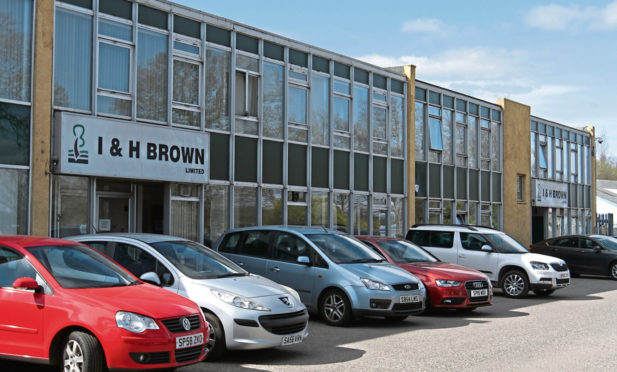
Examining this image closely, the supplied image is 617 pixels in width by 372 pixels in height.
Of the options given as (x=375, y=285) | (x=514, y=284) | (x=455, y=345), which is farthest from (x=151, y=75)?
(x=514, y=284)

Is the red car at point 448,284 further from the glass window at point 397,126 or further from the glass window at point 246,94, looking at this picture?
the glass window at point 397,126

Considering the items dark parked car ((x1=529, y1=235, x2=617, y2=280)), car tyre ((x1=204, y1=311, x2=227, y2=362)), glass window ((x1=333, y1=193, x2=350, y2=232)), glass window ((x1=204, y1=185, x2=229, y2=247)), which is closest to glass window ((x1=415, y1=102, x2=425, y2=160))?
glass window ((x1=333, y1=193, x2=350, y2=232))

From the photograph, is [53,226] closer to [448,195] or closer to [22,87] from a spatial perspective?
[22,87]

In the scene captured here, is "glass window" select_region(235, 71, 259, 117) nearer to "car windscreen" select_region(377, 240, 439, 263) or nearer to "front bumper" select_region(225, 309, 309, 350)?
"car windscreen" select_region(377, 240, 439, 263)

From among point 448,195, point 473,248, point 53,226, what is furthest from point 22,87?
point 448,195

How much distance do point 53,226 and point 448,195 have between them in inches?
710

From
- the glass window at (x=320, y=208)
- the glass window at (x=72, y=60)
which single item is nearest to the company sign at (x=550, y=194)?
the glass window at (x=320, y=208)

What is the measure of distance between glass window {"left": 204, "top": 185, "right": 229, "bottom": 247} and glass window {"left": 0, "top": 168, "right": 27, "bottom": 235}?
4898 millimetres

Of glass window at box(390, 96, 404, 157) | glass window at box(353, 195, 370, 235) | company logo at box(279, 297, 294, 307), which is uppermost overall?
glass window at box(390, 96, 404, 157)

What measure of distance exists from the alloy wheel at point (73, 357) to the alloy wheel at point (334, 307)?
575 cm

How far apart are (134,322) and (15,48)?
8.90m

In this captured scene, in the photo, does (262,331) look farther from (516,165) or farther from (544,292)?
(516,165)

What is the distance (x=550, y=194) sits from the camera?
124 ft

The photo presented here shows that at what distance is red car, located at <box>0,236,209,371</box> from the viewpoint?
23.8ft
